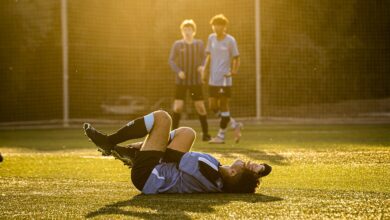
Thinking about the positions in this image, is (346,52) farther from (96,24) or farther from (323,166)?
(323,166)

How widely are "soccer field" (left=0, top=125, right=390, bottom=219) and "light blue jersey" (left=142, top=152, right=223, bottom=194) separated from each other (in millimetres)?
94

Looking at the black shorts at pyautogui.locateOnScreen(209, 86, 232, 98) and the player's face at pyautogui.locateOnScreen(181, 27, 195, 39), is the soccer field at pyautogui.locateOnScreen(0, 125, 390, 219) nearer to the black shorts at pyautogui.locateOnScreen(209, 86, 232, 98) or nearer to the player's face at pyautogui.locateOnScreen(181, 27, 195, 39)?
the black shorts at pyautogui.locateOnScreen(209, 86, 232, 98)

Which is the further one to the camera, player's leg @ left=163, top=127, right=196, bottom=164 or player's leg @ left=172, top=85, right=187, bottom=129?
player's leg @ left=172, top=85, right=187, bottom=129

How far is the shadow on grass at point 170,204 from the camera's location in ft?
18.6

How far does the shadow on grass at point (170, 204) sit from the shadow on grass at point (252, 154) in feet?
10.4

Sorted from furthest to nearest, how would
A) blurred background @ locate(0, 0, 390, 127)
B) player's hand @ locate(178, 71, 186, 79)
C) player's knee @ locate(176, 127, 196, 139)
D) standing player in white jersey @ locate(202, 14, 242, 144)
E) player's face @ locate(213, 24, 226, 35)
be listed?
blurred background @ locate(0, 0, 390, 127) < player's hand @ locate(178, 71, 186, 79) < standing player in white jersey @ locate(202, 14, 242, 144) < player's face @ locate(213, 24, 226, 35) < player's knee @ locate(176, 127, 196, 139)

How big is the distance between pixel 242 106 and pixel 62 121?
4870mm

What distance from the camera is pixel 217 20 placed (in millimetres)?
13461

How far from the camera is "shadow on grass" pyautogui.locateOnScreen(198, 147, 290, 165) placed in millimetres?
10086

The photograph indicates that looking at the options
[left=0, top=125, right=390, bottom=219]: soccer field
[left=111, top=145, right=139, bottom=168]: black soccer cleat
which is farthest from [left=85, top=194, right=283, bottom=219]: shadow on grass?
[left=111, top=145, right=139, bottom=168]: black soccer cleat

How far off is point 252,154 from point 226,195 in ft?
14.7

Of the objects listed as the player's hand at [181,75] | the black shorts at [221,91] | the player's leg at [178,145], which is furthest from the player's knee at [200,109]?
the player's leg at [178,145]

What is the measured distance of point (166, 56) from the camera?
25.5 m

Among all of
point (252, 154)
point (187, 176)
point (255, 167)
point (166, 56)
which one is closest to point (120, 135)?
point (187, 176)
